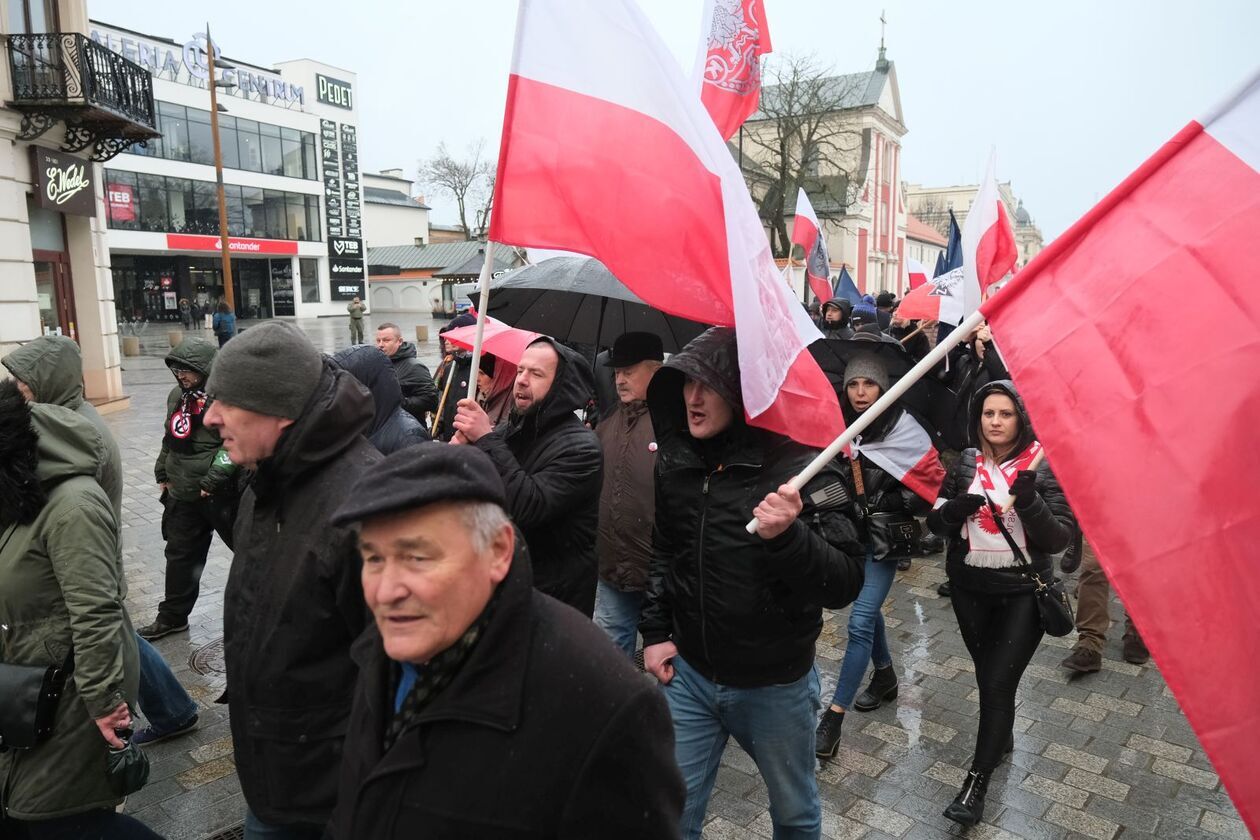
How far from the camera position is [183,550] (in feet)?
18.8

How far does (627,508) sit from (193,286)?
2007 inches

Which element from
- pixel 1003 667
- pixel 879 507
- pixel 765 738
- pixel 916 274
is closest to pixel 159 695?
pixel 765 738

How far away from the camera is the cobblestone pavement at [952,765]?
384cm

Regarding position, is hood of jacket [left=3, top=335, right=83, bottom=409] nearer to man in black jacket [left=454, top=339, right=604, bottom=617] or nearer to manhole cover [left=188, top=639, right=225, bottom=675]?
man in black jacket [left=454, top=339, right=604, bottom=617]

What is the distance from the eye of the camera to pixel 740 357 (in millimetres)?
2645

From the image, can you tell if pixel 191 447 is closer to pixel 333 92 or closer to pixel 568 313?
pixel 568 313

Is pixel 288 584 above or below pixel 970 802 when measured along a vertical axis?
above

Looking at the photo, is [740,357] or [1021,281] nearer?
[1021,281]

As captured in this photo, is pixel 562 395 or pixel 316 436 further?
pixel 562 395

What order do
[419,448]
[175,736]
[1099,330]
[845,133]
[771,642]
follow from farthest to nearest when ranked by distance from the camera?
[845,133] → [175,736] → [771,642] → [1099,330] → [419,448]

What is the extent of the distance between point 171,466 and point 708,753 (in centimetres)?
421

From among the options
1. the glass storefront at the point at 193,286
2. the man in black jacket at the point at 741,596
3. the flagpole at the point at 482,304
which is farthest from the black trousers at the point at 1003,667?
the glass storefront at the point at 193,286

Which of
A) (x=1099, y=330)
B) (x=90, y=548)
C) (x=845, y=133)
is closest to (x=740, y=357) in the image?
(x=1099, y=330)

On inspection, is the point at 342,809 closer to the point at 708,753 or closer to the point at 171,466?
the point at 708,753
